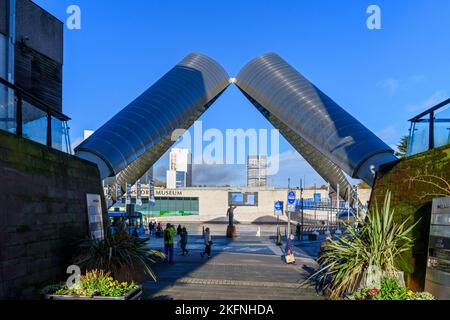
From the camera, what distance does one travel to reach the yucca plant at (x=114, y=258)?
32.0ft

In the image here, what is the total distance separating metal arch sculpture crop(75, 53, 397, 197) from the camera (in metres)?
23.8

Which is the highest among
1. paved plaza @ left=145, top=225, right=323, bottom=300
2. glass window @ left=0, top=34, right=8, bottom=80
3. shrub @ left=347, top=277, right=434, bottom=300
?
glass window @ left=0, top=34, right=8, bottom=80

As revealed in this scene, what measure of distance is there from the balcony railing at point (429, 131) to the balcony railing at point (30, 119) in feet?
31.1

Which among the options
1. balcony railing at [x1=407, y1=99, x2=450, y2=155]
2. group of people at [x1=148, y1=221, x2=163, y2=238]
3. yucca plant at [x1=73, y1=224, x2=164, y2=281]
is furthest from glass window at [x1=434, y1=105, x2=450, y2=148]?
group of people at [x1=148, y1=221, x2=163, y2=238]

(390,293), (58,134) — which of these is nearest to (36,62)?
(58,134)

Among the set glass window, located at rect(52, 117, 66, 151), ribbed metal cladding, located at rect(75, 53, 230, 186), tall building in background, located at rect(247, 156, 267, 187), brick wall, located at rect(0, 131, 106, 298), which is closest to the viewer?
brick wall, located at rect(0, 131, 106, 298)

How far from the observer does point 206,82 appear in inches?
1594

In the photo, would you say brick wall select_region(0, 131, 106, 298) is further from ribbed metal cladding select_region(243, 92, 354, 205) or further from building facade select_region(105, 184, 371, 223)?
building facade select_region(105, 184, 371, 223)

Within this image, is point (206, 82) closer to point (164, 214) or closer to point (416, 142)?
point (416, 142)

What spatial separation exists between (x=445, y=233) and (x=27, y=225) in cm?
766

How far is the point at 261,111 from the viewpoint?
47.8m

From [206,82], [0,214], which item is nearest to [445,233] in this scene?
[0,214]

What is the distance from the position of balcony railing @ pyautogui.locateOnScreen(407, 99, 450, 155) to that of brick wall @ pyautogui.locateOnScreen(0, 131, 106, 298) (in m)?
9.04

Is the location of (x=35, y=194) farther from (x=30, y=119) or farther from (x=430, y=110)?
(x=430, y=110)
